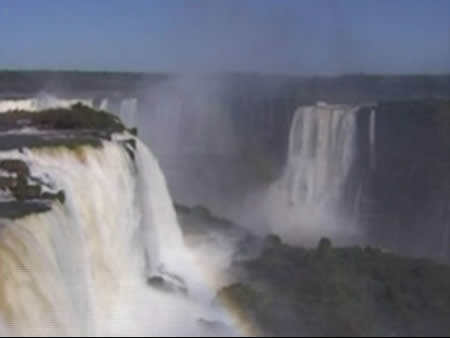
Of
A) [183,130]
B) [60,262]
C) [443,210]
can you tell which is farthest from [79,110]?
[183,130]

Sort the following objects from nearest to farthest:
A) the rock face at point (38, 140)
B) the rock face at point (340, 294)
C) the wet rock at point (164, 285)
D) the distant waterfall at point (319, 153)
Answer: the rock face at point (38, 140) < the rock face at point (340, 294) < the wet rock at point (164, 285) < the distant waterfall at point (319, 153)

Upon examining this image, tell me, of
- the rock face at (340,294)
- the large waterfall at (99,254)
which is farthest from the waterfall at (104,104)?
the rock face at (340,294)

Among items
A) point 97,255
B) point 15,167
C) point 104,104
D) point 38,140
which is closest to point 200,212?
point 38,140

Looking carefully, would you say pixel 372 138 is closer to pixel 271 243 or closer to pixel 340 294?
pixel 271 243

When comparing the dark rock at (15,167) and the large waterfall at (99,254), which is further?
the dark rock at (15,167)

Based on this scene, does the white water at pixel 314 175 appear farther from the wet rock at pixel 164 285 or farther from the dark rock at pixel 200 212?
the wet rock at pixel 164 285

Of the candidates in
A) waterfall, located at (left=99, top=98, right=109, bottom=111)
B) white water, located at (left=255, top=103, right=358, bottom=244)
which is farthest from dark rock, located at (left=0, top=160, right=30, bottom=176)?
waterfall, located at (left=99, top=98, right=109, bottom=111)

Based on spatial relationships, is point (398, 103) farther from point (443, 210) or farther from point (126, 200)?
point (126, 200)
